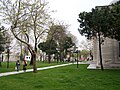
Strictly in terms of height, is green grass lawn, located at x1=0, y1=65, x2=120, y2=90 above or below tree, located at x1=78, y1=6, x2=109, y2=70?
below

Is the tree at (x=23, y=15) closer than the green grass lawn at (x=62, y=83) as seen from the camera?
No

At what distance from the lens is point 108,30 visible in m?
24.1

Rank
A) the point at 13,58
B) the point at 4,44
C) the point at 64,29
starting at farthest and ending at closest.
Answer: the point at 13,58 < the point at 64,29 < the point at 4,44

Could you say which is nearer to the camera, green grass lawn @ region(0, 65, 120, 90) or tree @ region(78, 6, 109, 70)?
green grass lawn @ region(0, 65, 120, 90)

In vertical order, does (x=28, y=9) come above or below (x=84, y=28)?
above

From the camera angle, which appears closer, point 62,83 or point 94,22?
point 62,83

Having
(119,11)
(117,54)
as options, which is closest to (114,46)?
(117,54)

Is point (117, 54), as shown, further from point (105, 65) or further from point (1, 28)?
point (1, 28)

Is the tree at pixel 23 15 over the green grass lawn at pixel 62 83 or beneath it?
over

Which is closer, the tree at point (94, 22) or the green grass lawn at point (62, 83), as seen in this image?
the green grass lawn at point (62, 83)

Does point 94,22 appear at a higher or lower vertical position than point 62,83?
higher

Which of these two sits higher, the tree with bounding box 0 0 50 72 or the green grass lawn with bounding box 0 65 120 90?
the tree with bounding box 0 0 50 72

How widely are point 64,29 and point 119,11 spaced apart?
2755cm

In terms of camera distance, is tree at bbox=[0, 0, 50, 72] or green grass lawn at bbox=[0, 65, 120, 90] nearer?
green grass lawn at bbox=[0, 65, 120, 90]
